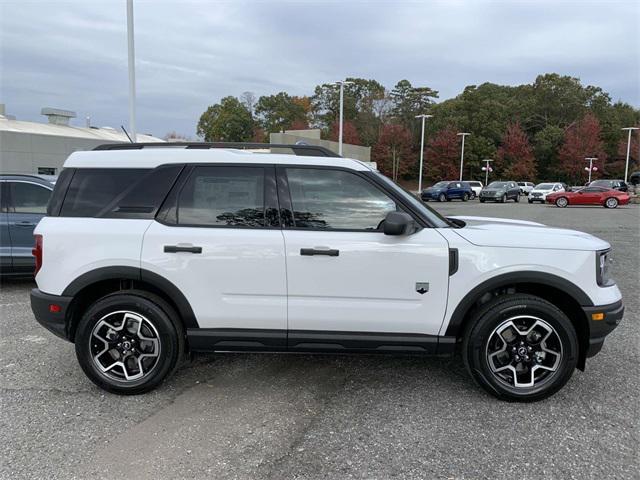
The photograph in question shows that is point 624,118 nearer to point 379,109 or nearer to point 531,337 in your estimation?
point 379,109

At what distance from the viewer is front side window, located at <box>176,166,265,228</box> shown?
12.0ft

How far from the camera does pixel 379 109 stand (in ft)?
237

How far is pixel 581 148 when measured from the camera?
211 feet

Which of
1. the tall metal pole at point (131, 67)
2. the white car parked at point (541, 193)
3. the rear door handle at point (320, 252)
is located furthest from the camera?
the white car parked at point (541, 193)

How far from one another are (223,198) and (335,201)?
87 centimetres

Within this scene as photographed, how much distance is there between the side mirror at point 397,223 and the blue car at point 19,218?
5528mm

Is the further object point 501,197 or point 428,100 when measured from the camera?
point 428,100

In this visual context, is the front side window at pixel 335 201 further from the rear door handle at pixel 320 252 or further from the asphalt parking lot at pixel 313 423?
the asphalt parking lot at pixel 313 423

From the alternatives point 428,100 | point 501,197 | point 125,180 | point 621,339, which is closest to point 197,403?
point 125,180

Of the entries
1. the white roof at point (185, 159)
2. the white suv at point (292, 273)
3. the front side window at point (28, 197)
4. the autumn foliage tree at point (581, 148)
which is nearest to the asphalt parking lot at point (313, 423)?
the white suv at point (292, 273)

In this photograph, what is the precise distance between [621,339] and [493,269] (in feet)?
8.58

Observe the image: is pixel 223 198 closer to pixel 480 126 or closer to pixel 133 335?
pixel 133 335

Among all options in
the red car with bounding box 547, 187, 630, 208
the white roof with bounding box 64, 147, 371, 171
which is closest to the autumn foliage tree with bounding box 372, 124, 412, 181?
the red car with bounding box 547, 187, 630, 208

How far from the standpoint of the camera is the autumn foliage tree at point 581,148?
64.1 metres
